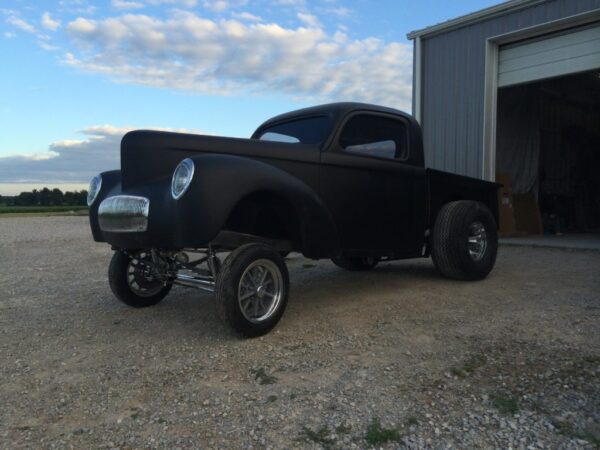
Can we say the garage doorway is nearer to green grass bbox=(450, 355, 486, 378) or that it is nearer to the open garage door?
the open garage door

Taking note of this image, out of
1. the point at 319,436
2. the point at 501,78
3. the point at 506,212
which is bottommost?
the point at 319,436

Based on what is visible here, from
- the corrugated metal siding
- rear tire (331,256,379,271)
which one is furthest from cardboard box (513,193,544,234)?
rear tire (331,256,379,271)

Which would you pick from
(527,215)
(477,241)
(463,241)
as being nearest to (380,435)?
(463,241)

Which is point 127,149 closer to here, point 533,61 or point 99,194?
point 99,194

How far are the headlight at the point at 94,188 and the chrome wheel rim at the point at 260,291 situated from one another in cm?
176

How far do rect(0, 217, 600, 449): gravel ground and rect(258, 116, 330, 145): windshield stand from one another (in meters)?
1.59

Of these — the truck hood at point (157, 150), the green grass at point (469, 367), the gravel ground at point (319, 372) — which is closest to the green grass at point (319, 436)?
the gravel ground at point (319, 372)

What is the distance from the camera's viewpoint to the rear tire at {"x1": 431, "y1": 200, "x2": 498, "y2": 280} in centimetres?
541

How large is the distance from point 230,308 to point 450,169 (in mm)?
8484

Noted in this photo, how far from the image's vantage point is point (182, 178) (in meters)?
3.38

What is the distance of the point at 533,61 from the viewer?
9641 millimetres

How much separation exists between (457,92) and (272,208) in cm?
789

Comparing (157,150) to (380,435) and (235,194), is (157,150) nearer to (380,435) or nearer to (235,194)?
(235,194)

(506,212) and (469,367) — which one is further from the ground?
(506,212)
